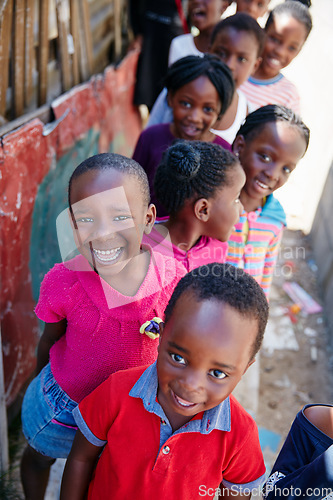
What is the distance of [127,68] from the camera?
4488mm

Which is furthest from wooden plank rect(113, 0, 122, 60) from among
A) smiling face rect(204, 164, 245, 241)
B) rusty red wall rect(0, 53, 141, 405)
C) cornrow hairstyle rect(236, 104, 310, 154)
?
smiling face rect(204, 164, 245, 241)

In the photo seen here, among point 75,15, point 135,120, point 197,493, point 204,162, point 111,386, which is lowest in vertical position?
point 135,120

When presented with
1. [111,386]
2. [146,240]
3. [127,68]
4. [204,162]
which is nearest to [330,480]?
[111,386]

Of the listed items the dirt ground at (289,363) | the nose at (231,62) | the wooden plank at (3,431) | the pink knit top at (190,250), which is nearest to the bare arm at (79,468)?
the wooden plank at (3,431)

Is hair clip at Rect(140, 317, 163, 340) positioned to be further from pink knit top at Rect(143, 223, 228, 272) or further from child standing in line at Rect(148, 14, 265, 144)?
child standing in line at Rect(148, 14, 265, 144)

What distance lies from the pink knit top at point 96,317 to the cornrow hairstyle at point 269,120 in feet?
3.53

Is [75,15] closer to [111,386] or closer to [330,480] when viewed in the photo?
[111,386]

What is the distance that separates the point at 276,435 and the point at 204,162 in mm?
1998

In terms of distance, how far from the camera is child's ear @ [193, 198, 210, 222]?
1791 millimetres

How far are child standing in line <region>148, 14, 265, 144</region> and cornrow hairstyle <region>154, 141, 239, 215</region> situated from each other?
36.5 inches

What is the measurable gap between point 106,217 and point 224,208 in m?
0.63

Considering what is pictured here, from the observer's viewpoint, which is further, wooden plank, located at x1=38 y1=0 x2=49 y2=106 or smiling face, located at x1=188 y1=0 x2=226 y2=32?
smiling face, located at x1=188 y1=0 x2=226 y2=32

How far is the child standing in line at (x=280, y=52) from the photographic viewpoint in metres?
3.07

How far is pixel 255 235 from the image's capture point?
7.27ft
